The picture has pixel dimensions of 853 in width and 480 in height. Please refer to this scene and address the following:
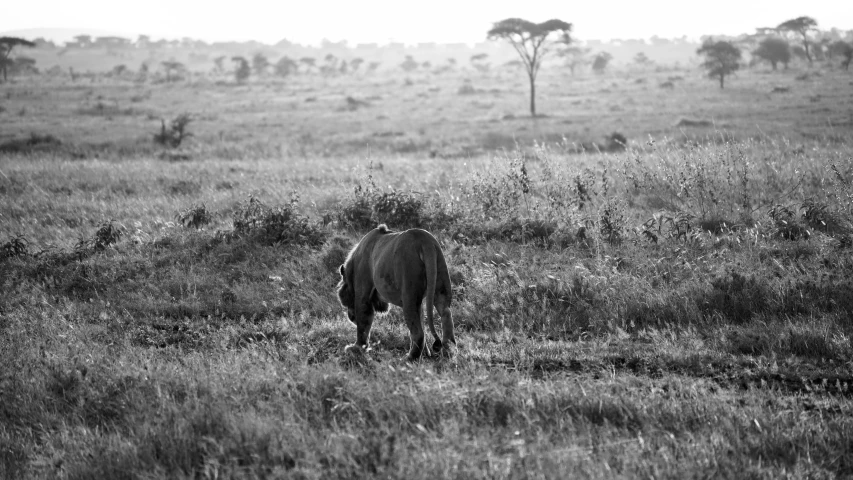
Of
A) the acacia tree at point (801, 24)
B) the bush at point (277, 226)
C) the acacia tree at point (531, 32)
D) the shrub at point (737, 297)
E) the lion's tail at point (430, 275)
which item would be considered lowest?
the shrub at point (737, 297)

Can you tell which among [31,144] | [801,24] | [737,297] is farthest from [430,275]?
[801,24]

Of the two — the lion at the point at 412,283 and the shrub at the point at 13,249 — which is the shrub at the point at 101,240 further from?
the lion at the point at 412,283

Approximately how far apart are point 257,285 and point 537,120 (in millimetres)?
22087

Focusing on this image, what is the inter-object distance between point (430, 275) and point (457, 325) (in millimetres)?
1773

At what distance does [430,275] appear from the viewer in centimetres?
584

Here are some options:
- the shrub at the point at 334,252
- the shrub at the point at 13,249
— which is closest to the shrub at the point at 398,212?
the shrub at the point at 334,252

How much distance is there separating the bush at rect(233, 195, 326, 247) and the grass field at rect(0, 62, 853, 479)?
0.03m

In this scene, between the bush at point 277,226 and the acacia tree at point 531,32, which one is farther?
the acacia tree at point 531,32

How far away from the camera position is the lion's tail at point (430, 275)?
19.0ft

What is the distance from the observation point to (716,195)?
10.8 m

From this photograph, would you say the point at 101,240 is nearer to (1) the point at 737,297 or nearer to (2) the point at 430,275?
(2) the point at 430,275

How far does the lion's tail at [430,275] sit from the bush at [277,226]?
4.63 meters

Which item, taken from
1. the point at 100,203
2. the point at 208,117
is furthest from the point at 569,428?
the point at 208,117

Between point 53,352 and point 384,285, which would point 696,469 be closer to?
point 384,285
